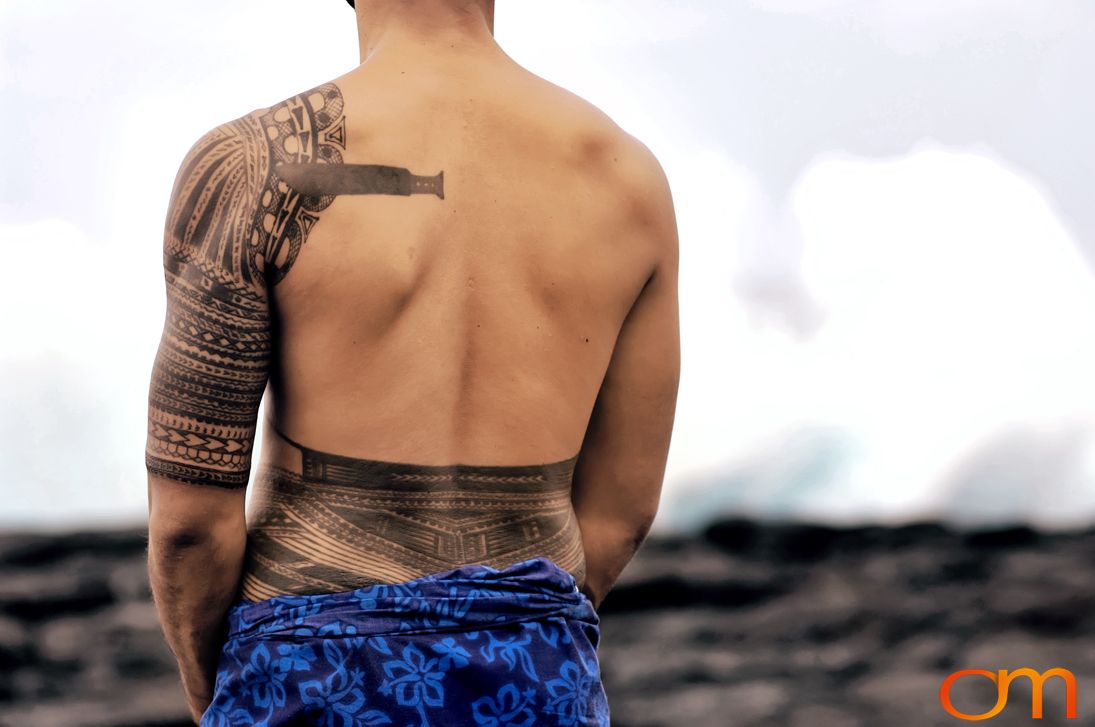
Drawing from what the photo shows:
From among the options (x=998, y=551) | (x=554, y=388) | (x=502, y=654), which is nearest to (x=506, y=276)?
(x=554, y=388)

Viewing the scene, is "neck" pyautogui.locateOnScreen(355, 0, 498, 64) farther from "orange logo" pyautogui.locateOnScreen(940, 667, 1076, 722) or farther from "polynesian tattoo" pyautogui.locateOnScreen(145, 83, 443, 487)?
"orange logo" pyautogui.locateOnScreen(940, 667, 1076, 722)

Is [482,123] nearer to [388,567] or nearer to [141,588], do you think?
[388,567]

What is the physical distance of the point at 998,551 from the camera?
4.73 m

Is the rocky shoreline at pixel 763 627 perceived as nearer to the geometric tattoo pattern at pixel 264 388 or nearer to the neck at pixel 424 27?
the geometric tattoo pattern at pixel 264 388

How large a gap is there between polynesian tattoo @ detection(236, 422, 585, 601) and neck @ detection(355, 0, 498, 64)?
18.3 inches

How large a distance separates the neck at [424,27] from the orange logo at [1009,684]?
330cm

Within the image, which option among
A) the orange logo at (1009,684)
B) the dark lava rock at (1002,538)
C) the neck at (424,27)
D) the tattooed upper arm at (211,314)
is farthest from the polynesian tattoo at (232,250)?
the dark lava rock at (1002,538)

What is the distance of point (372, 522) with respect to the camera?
143cm

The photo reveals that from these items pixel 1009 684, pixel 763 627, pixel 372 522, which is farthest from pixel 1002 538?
pixel 372 522

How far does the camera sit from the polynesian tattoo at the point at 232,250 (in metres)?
1.38

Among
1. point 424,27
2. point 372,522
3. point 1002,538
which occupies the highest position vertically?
point 424,27

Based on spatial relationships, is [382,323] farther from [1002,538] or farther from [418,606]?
[1002,538]

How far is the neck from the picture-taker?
1511mm

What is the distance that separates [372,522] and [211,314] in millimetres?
282
